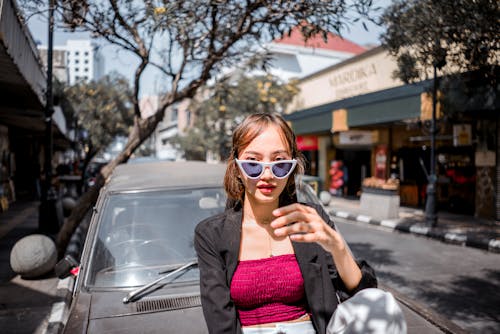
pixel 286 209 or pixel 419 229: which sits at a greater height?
pixel 286 209

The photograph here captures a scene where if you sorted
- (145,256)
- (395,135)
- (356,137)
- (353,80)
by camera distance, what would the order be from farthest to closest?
(353,80) → (356,137) → (395,135) → (145,256)

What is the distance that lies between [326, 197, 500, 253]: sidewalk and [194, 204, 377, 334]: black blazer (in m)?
8.97

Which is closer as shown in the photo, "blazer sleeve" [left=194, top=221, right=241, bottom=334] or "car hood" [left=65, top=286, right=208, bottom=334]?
"blazer sleeve" [left=194, top=221, right=241, bottom=334]

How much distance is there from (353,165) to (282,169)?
2170 centimetres

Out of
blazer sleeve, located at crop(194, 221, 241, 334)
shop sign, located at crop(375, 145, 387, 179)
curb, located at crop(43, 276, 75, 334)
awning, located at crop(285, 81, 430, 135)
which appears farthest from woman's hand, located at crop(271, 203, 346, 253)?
shop sign, located at crop(375, 145, 387, 179)

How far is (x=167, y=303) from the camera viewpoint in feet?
8.91

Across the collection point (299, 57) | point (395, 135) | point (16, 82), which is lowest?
point (395, 135)

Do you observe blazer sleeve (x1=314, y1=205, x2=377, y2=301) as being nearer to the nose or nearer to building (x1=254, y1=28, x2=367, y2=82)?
the nose

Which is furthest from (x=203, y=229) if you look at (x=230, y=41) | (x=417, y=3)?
(x=417, y=3)

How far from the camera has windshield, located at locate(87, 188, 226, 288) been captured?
303 cm

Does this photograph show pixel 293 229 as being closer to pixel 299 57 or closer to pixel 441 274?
pixel 441 274

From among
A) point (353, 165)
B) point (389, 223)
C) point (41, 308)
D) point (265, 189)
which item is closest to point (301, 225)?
point (265, 189)

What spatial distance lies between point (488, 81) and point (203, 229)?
793cm

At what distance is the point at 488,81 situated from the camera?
812 centimetres
